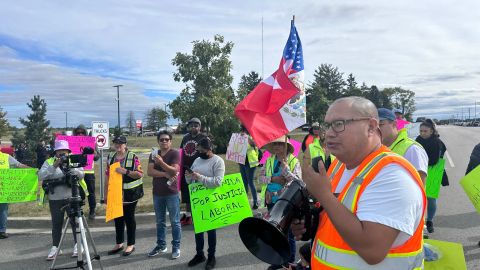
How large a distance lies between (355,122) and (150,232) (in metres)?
5.76

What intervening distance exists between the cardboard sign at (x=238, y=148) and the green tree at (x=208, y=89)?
19653 millimetres

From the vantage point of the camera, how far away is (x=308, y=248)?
2.42m

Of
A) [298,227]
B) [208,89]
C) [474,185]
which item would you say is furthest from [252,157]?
[208,89]

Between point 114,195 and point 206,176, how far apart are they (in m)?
1.48

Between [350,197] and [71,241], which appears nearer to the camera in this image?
[350,197]

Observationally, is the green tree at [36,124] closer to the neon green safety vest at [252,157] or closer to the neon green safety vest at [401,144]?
the neon green safety vest at [252,157]

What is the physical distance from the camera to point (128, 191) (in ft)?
18.7

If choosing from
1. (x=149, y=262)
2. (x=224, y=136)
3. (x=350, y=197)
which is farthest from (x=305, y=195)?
(x=224, y=136)

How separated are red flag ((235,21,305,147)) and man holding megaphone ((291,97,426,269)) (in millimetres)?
2502

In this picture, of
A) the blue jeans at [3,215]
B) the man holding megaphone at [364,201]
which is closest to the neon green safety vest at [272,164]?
the man holding megaphone at [364,201]

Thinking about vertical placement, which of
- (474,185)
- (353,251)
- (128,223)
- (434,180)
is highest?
(353,251)

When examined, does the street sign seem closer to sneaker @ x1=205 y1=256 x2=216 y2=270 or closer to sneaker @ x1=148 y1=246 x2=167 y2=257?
sneaker @ x1=148 y1=246 x2=167 y2=257

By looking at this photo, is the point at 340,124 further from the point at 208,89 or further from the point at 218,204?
the point at 208,89

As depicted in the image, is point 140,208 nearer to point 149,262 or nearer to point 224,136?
point 149,262
